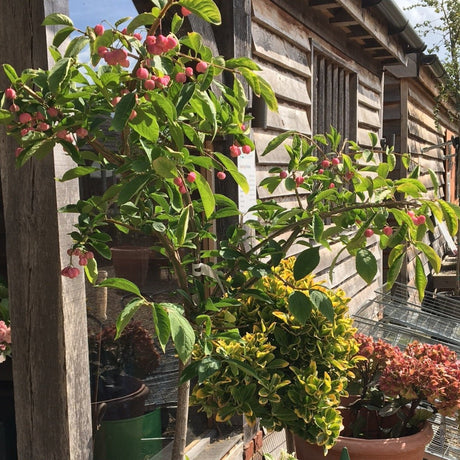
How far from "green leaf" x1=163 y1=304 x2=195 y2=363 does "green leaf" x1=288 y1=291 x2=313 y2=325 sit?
478mm

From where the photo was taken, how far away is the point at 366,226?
5.13 feet

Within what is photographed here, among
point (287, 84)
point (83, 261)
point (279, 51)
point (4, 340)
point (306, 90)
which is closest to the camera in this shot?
point (83, 261)

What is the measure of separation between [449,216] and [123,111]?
790 mm

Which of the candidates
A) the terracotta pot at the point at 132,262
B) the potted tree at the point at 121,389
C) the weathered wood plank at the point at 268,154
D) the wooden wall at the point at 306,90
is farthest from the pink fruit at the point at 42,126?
the weathered wood plank at the point at 268,154

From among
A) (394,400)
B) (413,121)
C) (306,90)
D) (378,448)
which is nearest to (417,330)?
(306,90)

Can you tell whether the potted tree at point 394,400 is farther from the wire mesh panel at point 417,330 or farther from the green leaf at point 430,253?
the green leaf at point 430,253

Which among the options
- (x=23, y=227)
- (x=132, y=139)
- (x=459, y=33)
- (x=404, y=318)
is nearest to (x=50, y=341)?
(x=23, y=227)

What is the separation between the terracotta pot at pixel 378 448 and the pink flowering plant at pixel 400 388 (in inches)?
4.4

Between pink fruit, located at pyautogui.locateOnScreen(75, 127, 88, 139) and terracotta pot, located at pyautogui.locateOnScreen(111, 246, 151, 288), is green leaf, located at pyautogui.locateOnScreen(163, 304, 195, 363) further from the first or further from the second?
terracotta pot, located at pyautogui.locateOnScreen(111, 246, 151, 288)

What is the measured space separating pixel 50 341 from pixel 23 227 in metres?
0.36

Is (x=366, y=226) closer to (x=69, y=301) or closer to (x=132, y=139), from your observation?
(x=132, y=139)

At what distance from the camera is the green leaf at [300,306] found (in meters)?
1.67

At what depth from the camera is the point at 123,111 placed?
1.13m

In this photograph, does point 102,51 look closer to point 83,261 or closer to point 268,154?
point 83,261
